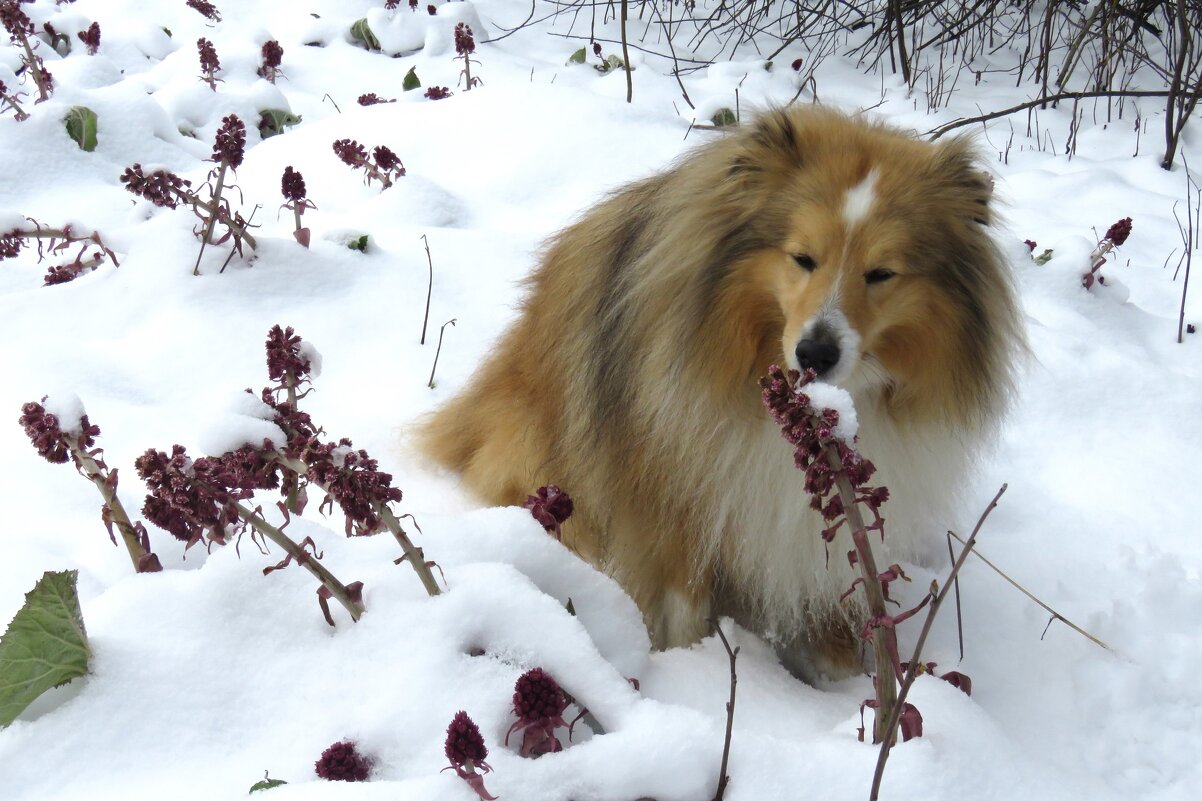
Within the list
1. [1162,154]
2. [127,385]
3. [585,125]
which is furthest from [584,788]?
[1162,154]

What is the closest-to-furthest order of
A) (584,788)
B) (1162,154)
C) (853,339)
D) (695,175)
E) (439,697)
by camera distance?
(584,788) → (439,697) → (853,339) → (695,175) → (1162,154)

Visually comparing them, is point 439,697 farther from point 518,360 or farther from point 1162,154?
point 1162,154

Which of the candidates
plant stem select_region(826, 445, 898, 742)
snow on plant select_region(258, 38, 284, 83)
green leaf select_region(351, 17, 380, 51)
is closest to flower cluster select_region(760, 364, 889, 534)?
plant stem select_region(826, 445, 898, 742)

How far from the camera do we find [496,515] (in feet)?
6.38

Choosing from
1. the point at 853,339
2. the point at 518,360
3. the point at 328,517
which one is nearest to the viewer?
the point at 853,339

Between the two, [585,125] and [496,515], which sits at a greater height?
[585,125]

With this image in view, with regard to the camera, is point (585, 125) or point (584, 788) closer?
point (584, 788)

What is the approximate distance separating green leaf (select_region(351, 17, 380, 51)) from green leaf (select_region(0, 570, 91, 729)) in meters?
5.42

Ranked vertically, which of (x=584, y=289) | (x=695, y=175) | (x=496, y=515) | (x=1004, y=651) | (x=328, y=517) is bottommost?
(x=1004, y=651)

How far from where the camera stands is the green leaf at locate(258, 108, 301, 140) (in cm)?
507

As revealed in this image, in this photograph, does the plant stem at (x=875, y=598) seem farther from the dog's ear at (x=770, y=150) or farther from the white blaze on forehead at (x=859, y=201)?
the dog's ear at (x=770, y=150)

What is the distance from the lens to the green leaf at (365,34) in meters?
6.22

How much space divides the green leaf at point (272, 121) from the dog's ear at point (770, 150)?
3.76 metres

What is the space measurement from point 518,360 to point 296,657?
1208mm
